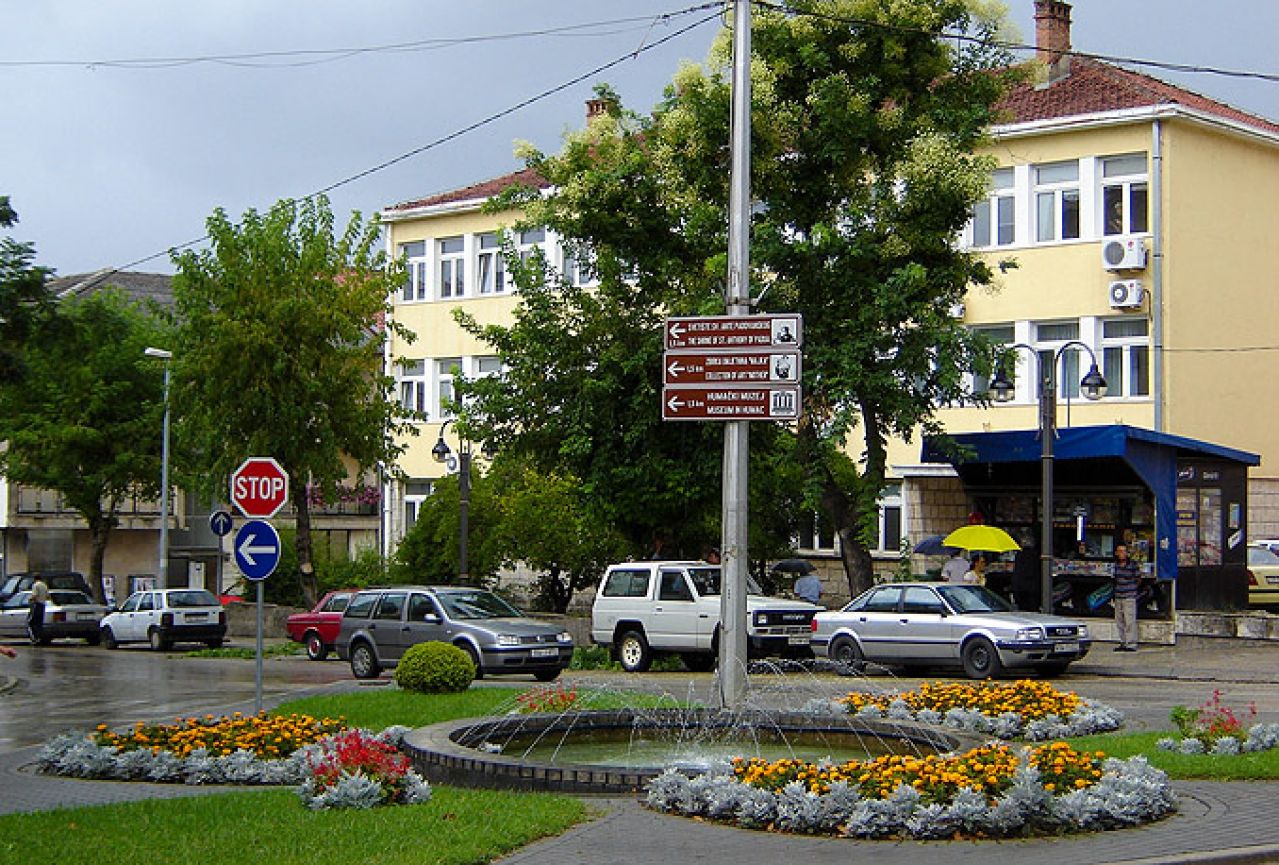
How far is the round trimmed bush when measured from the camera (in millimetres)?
21375

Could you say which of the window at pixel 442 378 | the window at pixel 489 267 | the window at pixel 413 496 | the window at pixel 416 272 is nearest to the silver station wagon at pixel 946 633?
the window at pixel 489 267

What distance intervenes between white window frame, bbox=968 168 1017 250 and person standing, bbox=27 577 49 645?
26828 mm

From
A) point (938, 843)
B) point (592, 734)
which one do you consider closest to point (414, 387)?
point (592, 734)

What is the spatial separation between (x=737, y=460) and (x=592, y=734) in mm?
3090

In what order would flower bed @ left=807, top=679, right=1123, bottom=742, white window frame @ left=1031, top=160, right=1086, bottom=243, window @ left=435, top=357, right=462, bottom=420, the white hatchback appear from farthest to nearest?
window @ left=435, top=357, right=462, bottom=420, the white hatchback, white window frame @ left=1031, top=160, right=1086, bottom=243, flower bed @ left=807, top=679, right=1123, bottom=742

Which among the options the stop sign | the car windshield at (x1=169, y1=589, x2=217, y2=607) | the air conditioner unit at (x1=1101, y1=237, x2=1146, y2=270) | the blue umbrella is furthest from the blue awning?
the car windshield at (x1=169, y1=589, x2=217, y2=607)

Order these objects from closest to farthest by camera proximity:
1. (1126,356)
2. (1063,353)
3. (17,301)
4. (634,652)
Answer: (17,301)
(634,652)
(1126,356)
(1063,353)

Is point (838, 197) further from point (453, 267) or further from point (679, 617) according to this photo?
point (453, 267)

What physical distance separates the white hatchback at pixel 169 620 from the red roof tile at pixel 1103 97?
2358 cm

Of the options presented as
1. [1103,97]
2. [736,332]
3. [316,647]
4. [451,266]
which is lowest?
[316,647]

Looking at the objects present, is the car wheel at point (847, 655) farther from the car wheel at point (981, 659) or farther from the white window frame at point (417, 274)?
the white window frame at point (417, 274)

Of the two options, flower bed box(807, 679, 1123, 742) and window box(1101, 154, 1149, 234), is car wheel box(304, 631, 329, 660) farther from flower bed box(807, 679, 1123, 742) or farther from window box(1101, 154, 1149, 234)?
flower bed box(807, 679, 1123, 742)

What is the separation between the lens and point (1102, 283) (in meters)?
40.0

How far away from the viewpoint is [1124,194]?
4009 centimetres
